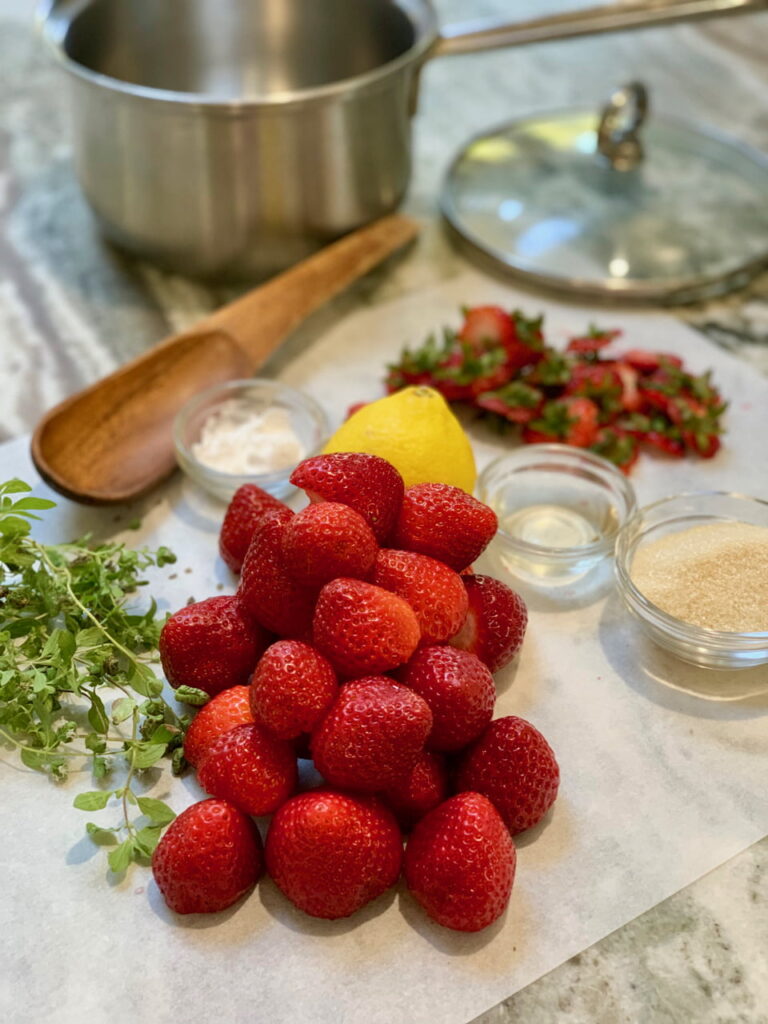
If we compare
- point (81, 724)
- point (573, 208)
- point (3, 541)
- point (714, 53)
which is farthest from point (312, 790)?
point (714, 53)

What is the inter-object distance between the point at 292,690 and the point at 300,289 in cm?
80

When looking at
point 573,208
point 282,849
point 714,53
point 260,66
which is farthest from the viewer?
point 714,53

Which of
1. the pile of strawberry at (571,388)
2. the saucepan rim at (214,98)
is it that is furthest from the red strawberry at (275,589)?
the saucepan rim at (214,98)

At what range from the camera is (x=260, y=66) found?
1.80 meters

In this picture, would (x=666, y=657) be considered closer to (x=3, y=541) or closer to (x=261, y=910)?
(x=261, y=910)

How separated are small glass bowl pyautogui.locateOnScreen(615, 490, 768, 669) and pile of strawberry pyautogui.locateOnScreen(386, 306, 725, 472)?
15 centimetres

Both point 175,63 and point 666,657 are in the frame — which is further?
point 175,63

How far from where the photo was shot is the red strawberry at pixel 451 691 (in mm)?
903

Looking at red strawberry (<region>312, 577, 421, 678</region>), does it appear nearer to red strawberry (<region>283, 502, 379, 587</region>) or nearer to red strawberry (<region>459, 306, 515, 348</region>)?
red strawberry (<region>283, 502, 379, 587</region>)

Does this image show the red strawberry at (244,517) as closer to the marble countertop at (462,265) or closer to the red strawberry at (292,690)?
the red strawberry at (292,690)

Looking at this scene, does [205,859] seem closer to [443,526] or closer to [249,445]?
[443,526]

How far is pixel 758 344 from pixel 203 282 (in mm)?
860

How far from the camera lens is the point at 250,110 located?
1.37 meters

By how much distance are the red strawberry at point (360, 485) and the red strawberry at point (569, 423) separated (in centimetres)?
39
